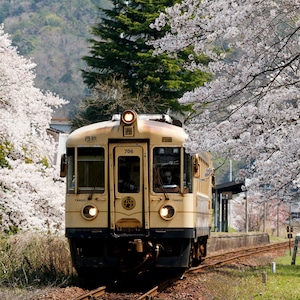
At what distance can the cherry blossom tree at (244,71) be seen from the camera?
9.21m

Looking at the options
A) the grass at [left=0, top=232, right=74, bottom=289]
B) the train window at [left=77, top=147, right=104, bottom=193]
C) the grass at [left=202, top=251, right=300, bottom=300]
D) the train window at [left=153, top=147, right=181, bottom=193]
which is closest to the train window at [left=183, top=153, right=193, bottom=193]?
the train window at [left=153, top=147, right=181, bottom=193]

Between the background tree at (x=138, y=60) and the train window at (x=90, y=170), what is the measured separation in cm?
1601

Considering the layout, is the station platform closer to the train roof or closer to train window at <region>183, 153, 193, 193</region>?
train window at <region>183, 153, 193, 193</region>

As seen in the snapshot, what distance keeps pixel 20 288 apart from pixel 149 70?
18.2m

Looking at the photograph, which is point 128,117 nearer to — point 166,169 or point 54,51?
point 166,169

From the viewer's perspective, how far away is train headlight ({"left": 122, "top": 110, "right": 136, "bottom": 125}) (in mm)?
13750

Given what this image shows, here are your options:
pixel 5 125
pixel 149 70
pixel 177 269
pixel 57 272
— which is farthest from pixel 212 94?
pixel 149 70

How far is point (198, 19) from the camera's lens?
1001cm

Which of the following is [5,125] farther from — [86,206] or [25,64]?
[86,206]

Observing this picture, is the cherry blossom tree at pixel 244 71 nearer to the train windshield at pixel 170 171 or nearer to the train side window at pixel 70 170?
the train windshield at pixel 170 171

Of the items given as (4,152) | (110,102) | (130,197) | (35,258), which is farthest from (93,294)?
(110,102)

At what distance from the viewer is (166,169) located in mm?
13727

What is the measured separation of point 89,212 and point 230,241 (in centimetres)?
1904

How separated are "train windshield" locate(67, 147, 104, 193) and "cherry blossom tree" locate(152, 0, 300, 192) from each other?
2696mm
